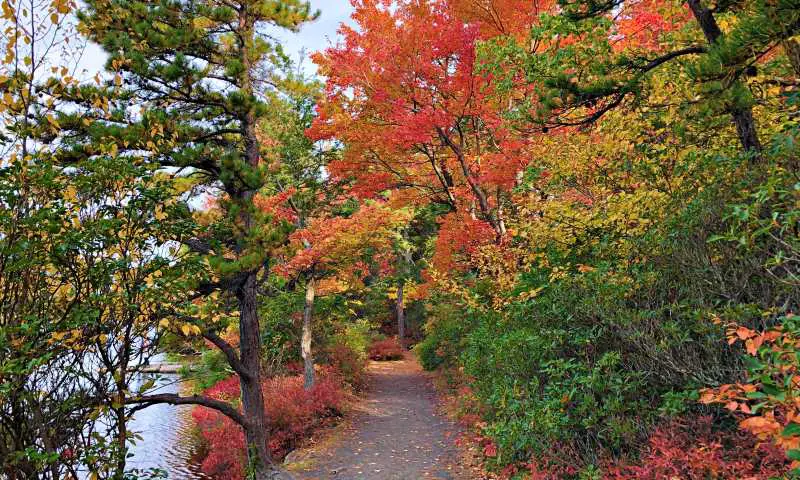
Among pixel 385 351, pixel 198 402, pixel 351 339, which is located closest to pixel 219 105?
pixel 198 402

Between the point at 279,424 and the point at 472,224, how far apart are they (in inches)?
286

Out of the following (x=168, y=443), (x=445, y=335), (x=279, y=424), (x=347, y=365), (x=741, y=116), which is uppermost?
(x=741, y=116)

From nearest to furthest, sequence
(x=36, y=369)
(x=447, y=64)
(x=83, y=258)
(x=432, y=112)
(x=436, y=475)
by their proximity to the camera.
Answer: (x=36, y=369)
(x=83, y=258)
(x=436, y=475)
(x=432, y=112)
(x=447, y=64)

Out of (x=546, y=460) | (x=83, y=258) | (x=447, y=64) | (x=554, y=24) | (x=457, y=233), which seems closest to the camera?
(x=83, y=258)

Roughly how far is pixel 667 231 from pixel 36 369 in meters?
6.39

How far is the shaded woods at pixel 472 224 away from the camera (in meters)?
3.20

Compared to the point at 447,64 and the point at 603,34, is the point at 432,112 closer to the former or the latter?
the point at 447,64

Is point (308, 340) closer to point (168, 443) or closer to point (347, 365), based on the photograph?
point (347, 365)

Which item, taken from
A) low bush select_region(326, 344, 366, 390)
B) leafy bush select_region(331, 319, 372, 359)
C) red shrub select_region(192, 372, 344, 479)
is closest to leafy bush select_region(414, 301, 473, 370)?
leafy bush select_region(331, 319, 372, 359)

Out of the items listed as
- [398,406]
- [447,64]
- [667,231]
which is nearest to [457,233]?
[447,64]

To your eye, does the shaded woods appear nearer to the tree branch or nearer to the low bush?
the tree branch

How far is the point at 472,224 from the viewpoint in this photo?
1191 centimetres

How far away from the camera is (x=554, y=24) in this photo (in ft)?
18.8

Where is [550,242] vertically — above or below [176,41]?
below
